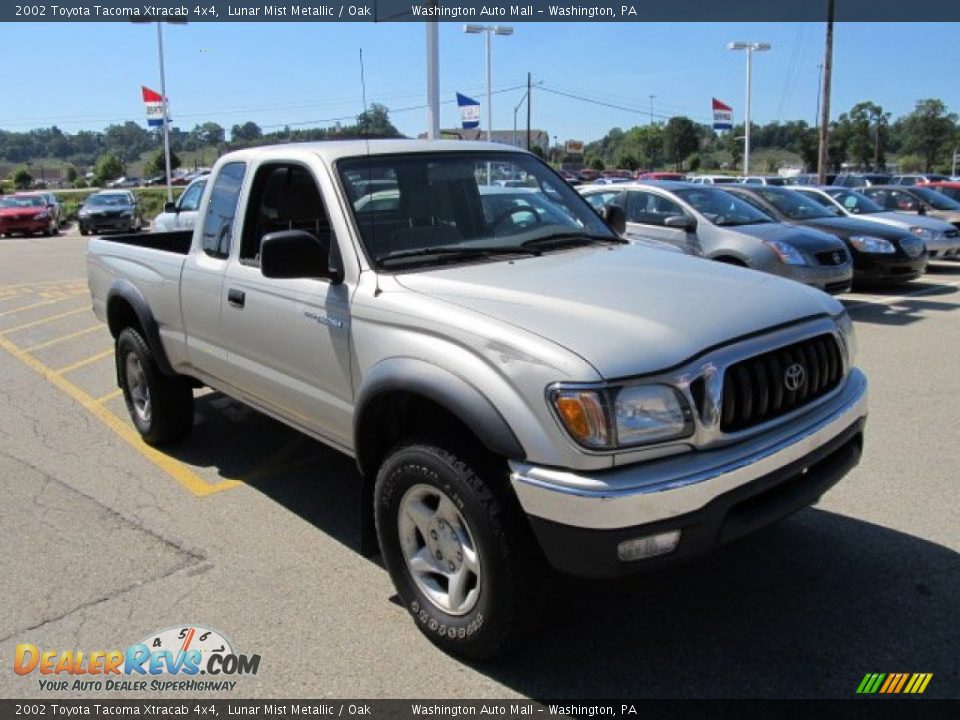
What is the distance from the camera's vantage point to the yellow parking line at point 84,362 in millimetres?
8347

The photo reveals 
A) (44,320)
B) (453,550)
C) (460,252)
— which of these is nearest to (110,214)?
(44,320)

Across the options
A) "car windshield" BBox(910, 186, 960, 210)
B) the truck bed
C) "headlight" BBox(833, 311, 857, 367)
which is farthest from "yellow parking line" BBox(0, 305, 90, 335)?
"car windshield" BBox(910, 186, 960, 210)

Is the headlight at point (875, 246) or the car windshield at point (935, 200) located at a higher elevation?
the car windshield at point (935, 200)

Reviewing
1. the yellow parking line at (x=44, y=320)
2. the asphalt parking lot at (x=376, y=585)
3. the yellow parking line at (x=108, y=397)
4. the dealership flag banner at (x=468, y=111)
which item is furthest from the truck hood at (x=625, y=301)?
the dealership flag banner at (x=468, y=111)

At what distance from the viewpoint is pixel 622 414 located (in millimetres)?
2648

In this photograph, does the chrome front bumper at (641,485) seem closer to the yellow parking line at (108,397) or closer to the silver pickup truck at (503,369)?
the silver pickup truck at (503,369)

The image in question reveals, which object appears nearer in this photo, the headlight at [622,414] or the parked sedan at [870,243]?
the headlight at [622,414]

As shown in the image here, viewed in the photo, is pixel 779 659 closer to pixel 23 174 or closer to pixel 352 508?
pixel 352 508

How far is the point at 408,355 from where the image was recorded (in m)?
3.14

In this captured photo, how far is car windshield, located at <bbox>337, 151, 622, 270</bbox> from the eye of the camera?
3.74 meters

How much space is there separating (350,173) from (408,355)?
1.19 m

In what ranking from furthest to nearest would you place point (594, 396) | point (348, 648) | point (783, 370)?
1. point (348, 648)
2. point (783, 370)
3. point (594, 396)

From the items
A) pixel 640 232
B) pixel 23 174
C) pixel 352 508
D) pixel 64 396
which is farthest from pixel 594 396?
pixel 23 174

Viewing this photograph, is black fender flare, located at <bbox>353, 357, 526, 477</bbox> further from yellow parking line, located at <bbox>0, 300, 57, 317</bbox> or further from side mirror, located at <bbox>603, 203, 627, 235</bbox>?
yellow parking line, located at <bbox>0, 300, 57, 317</bbox>
